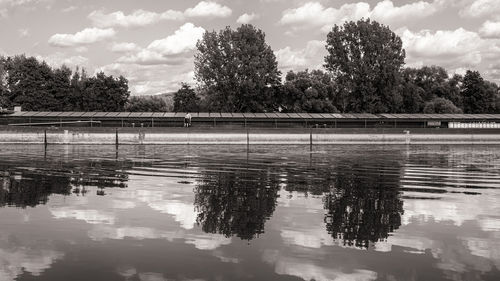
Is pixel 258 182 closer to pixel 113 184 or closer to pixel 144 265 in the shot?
pixel 113 184

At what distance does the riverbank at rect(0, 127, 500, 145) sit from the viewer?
227 feet

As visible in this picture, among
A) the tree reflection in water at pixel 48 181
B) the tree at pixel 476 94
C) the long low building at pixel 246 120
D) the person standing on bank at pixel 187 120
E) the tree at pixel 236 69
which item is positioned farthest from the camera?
the tree at pixel 476 94

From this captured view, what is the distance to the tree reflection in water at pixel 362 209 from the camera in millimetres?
12047

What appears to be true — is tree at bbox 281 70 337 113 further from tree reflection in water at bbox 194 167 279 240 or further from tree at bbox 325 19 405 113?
tree reflection in water at bbox 194 167 279 240

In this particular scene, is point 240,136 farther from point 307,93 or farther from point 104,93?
point 104,93

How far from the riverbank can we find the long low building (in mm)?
5490

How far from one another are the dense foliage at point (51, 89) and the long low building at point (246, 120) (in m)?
31.4

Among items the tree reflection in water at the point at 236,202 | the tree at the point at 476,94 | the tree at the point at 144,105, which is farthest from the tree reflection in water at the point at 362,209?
the tree at the point at 144,105

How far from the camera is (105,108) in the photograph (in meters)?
117

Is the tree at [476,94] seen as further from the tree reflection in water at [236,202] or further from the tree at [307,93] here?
the tree reflection in water at [236,202]

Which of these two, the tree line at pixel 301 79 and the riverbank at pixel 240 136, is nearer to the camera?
the riverbank at pixel 240 136

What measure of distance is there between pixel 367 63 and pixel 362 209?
82.3m

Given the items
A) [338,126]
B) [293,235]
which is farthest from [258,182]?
[338,126]

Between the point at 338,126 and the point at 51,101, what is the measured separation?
197 ft
